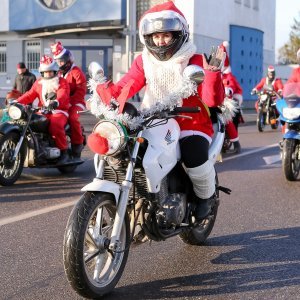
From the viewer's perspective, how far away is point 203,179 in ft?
17.0

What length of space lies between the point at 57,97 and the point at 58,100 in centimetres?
5

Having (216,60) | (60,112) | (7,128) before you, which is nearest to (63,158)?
(60,112)

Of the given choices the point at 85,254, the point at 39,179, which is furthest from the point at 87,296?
the point at 39,179

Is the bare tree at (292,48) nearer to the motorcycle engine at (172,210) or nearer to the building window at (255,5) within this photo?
the building window at (255,5)

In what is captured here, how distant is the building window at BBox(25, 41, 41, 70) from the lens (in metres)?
32.0

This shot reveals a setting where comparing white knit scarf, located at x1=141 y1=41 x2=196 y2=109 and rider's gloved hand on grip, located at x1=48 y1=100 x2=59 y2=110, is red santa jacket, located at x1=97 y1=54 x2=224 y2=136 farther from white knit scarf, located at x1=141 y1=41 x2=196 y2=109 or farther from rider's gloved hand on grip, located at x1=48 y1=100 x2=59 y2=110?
rider's gloved hand on grip, located at x1=48 y1=100 x2=59 y2=110

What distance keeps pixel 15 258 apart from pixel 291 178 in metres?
5.00

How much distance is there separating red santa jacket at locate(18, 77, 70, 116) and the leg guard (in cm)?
503

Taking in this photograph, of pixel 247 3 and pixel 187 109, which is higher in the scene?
pixel 247 3

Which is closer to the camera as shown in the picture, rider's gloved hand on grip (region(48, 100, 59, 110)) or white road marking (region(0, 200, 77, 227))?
white road marking (region(0, 200, 77, 227))

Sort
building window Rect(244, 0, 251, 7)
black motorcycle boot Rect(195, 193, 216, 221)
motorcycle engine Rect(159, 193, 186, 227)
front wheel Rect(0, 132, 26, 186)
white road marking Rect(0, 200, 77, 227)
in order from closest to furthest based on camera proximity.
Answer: motorcycle engine Rect(159, 193, 186, 227) → black motorcycle boot Rect(195, 193, 216, 221) → white road marking Rect(0, 200, 77, 227) → front wheel Rect(0, 132, 26, 186) → building window Rect(244, 0, 251, 7)

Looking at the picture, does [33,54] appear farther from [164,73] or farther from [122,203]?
[122,203]

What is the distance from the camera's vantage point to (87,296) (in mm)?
4398

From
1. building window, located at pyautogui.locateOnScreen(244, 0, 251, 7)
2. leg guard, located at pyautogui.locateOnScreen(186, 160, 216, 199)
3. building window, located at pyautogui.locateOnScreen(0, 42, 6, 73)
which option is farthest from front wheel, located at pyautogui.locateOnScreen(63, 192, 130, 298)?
building window, located at pyautogui.locateOnScreen(244, 0, 251, 7)
